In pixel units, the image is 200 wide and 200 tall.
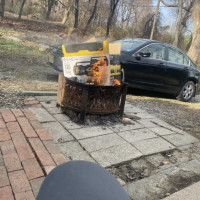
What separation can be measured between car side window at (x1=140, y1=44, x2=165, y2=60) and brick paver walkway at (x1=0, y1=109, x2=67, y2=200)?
412 centimetres

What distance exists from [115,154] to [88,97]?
1.11 meters

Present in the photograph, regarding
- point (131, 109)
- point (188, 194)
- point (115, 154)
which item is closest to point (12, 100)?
point (115, 154)

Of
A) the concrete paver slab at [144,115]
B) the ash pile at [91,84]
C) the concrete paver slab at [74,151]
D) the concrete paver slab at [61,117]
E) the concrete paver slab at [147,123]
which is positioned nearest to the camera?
the concrete paver slab at [74,151]

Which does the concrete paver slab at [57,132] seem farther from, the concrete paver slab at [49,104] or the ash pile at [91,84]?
the concrete paver slab at [49,104]

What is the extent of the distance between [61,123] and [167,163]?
5.72 ft

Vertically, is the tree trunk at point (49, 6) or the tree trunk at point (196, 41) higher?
the tree trunk at point (49, 6)

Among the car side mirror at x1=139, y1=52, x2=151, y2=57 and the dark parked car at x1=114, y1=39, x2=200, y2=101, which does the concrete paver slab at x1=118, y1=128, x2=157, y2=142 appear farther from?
the car side mirror at x1=139, y1=52, x2=151, y2=57

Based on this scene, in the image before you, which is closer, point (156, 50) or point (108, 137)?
point (108, 137)

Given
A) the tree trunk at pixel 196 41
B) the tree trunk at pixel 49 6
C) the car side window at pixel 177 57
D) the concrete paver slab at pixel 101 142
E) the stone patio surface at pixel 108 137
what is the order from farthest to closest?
the tree trunk at pixel 49 6
the tree trunk at pixel 196 41
the car side window at pixel 177 57
the concrete paver slab at pixel 101 142
the stone patio surface at pixel 108 137

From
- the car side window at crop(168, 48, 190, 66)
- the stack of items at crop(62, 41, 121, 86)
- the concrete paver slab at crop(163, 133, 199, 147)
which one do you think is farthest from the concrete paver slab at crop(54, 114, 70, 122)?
the car side window at crop(168, 48, 190, 66)

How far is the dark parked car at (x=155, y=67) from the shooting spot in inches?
247

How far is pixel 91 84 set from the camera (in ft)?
12.5

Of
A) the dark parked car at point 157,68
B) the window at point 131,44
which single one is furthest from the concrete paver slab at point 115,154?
the window at point 131,44

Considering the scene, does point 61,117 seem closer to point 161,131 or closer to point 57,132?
point 57,132
